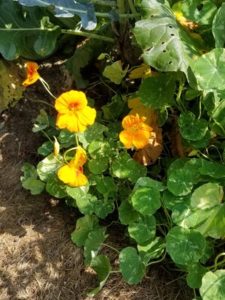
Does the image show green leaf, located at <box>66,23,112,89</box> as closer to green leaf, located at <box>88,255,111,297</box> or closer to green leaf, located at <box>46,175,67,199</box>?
green leaf, located at <box>46,175,67,199</box>

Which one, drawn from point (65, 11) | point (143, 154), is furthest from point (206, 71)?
point (65, 11)

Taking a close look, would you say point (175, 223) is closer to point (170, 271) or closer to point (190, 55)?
point (170, 271)

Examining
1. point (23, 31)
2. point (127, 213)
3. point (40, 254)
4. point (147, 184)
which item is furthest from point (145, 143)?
point (23, 31)

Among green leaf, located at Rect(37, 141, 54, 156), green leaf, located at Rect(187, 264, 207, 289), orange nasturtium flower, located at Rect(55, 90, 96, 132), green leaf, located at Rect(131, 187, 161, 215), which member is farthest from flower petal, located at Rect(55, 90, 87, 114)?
green leaf, located at Rect(187, 264, 207, 289)

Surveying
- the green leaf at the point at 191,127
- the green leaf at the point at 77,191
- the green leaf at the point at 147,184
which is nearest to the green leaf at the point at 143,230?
the green leaf at the point at 147,184

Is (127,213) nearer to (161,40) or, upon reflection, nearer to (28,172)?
(28,172)

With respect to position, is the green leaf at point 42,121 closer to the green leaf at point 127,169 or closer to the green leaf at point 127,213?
the green leaf at point 127,169
